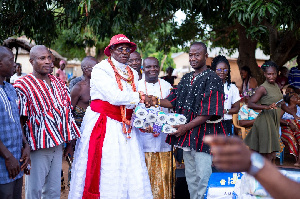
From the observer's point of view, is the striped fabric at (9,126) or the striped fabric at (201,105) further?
the striped fabric at (201,105)

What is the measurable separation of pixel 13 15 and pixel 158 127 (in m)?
4.40

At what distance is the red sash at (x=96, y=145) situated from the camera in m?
3.49

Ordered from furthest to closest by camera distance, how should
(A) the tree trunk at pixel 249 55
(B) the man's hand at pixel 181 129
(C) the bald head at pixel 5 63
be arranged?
1. (A) the tree trunk at pixel 249 55
2. (B) the man's hand at pixel 181 129
3. (C) the bald head at pixel 5 63

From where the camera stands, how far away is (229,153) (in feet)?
3.78

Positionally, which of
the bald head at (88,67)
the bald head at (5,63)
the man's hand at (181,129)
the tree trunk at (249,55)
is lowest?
the man's hand at (181,129)

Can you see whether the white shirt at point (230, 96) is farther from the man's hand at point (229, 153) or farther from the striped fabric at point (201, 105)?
the man's hand at point (229, 153)

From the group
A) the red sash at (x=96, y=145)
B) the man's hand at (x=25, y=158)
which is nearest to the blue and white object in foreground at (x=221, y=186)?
the red sash at (x=96, y=145)

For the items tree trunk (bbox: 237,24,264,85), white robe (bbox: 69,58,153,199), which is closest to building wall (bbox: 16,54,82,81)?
tree trunk (bbox: 237,24,264,85)

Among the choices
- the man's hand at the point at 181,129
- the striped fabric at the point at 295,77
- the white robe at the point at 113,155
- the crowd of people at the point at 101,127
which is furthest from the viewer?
the striped fabric at the point at 295,77

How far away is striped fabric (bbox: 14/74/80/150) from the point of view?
327cm

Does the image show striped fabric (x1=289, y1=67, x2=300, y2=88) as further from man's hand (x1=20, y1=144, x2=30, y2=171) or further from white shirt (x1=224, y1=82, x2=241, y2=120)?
man's hand (x1=20, y1=144, x2=30, y2=171)

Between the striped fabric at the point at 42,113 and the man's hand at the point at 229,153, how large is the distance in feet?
8.15

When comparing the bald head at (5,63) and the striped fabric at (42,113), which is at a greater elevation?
the bald head at (5,63)

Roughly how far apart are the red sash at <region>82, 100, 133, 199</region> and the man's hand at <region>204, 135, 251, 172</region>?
252cm
